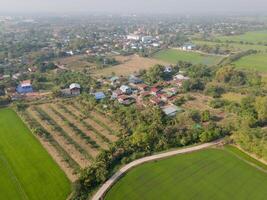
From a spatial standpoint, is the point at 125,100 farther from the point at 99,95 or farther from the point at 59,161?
the point at 59,161

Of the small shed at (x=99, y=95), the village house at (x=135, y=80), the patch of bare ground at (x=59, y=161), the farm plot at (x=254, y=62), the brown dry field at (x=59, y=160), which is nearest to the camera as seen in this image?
the patch of bare ground at (x=59, y=161)

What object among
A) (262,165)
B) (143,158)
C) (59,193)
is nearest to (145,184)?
(143,158)

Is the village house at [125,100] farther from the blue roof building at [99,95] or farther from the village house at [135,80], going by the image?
the village house at [135,80]

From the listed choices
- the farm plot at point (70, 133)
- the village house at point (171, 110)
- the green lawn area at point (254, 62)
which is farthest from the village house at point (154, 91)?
the green lawn area at point (254, 62)

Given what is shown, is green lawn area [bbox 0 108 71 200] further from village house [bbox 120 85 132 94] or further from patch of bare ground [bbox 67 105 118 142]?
village house [bbox 120 85 132 94]

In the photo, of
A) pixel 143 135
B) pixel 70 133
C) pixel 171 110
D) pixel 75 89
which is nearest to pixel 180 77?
pixel 171 110

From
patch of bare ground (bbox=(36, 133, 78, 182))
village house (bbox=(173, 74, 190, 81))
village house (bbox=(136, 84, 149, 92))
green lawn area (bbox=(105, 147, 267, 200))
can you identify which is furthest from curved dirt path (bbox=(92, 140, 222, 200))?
village house (bbox=(173, 74, 190, 81))

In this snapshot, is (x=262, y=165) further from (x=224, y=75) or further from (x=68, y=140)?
(x=224, y=75)
